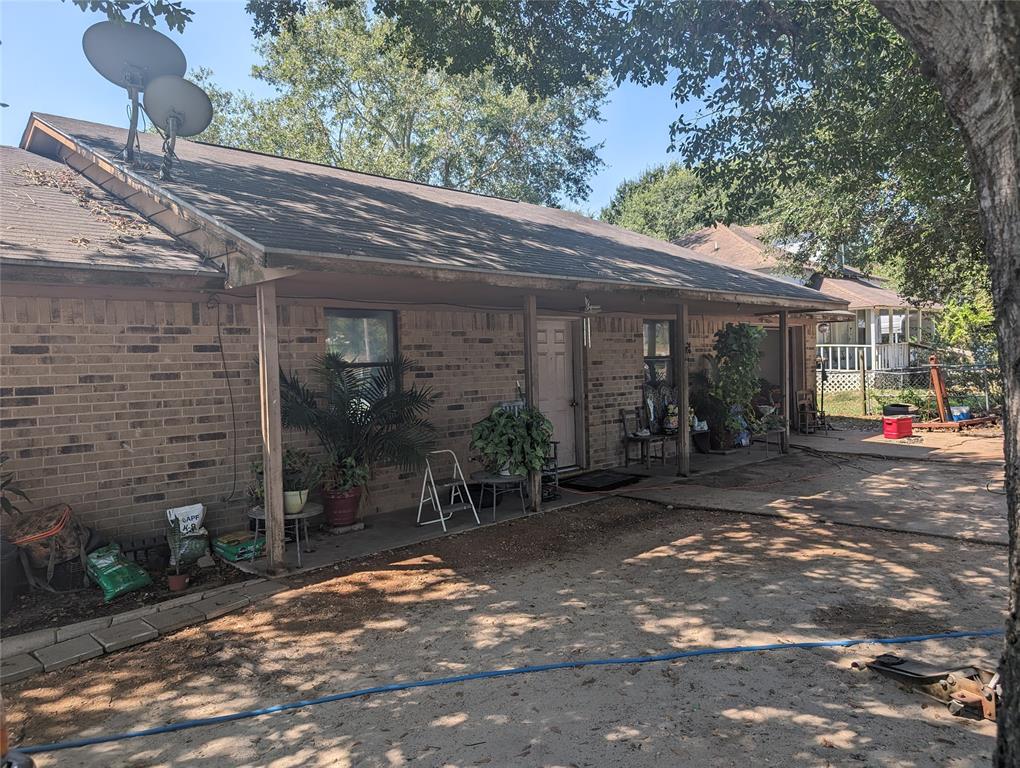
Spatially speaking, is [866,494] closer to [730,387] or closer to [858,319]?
[730,387]

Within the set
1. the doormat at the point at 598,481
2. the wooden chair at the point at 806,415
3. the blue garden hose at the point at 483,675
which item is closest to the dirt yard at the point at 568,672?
the blue garden hose at the point at 483,675

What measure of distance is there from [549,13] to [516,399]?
5.25 metres

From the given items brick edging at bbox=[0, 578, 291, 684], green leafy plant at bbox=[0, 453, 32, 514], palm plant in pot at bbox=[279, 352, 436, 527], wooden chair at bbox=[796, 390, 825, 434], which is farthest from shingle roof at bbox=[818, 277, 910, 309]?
green leafy plant at bbox=[0, 453, 32, 514]

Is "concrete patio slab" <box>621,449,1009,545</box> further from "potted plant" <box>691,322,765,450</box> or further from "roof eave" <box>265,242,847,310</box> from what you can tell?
"roof eave" <box>265,242,847,310</box>

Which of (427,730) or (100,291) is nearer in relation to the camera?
(427,730)

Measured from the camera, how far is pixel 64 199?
630 centimetres

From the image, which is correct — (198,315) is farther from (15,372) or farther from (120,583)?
(120,583)

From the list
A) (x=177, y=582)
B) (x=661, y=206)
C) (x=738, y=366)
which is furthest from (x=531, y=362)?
(x=661, y=206)

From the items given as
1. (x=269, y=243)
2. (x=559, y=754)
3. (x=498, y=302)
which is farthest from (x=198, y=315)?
(x=559, y=754)

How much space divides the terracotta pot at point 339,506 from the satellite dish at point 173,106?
3713 millimetres

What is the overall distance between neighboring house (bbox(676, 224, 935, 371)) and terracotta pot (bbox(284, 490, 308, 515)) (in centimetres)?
1739

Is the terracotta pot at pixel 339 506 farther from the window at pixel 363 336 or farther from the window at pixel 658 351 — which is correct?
the window at pixel 658 351

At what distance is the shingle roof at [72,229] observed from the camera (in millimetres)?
4789

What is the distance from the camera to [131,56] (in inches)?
249
